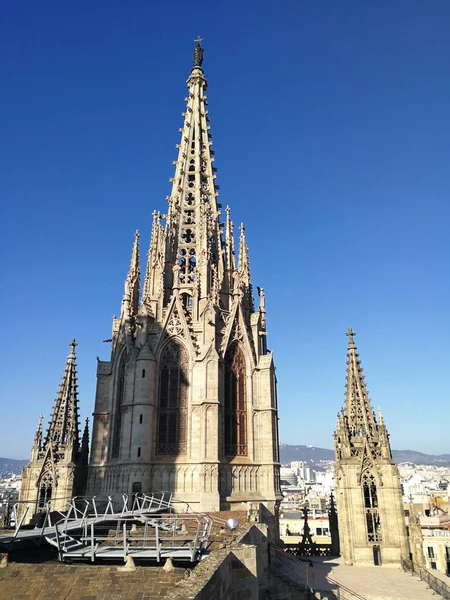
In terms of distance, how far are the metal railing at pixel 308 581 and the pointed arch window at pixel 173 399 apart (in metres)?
9.62

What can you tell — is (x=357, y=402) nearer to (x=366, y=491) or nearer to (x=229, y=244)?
(x=366, y=491)

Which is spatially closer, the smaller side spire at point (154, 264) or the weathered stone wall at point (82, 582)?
the weathered stone wall at point (82, 582)

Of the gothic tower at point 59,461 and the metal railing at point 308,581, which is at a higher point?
the gothic tower at point 59,461

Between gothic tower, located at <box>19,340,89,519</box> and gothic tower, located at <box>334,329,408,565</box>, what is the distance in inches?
781

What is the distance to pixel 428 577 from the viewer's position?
92.1ft

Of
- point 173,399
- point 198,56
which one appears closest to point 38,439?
point 173,399

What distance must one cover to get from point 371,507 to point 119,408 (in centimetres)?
1884

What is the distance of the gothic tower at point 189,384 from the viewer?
1307 inches

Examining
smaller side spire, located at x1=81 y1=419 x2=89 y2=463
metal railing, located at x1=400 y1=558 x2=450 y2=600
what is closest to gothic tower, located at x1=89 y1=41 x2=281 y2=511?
smaller side spire, located at x1=81 y1=419 x2=89 y2=463

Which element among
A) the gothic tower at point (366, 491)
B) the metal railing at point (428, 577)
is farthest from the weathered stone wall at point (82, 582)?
the gothic tower at point (366, 491)

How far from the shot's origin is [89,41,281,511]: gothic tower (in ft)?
109

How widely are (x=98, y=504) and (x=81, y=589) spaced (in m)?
22.4

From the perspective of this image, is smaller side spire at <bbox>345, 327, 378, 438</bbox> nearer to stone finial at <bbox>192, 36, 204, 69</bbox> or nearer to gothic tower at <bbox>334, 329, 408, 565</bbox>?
gothic tower at <bbox>334, 329, 408, 565</bbox>

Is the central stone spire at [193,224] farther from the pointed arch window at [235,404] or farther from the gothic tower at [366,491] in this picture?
the gothic tower at [366,491]
